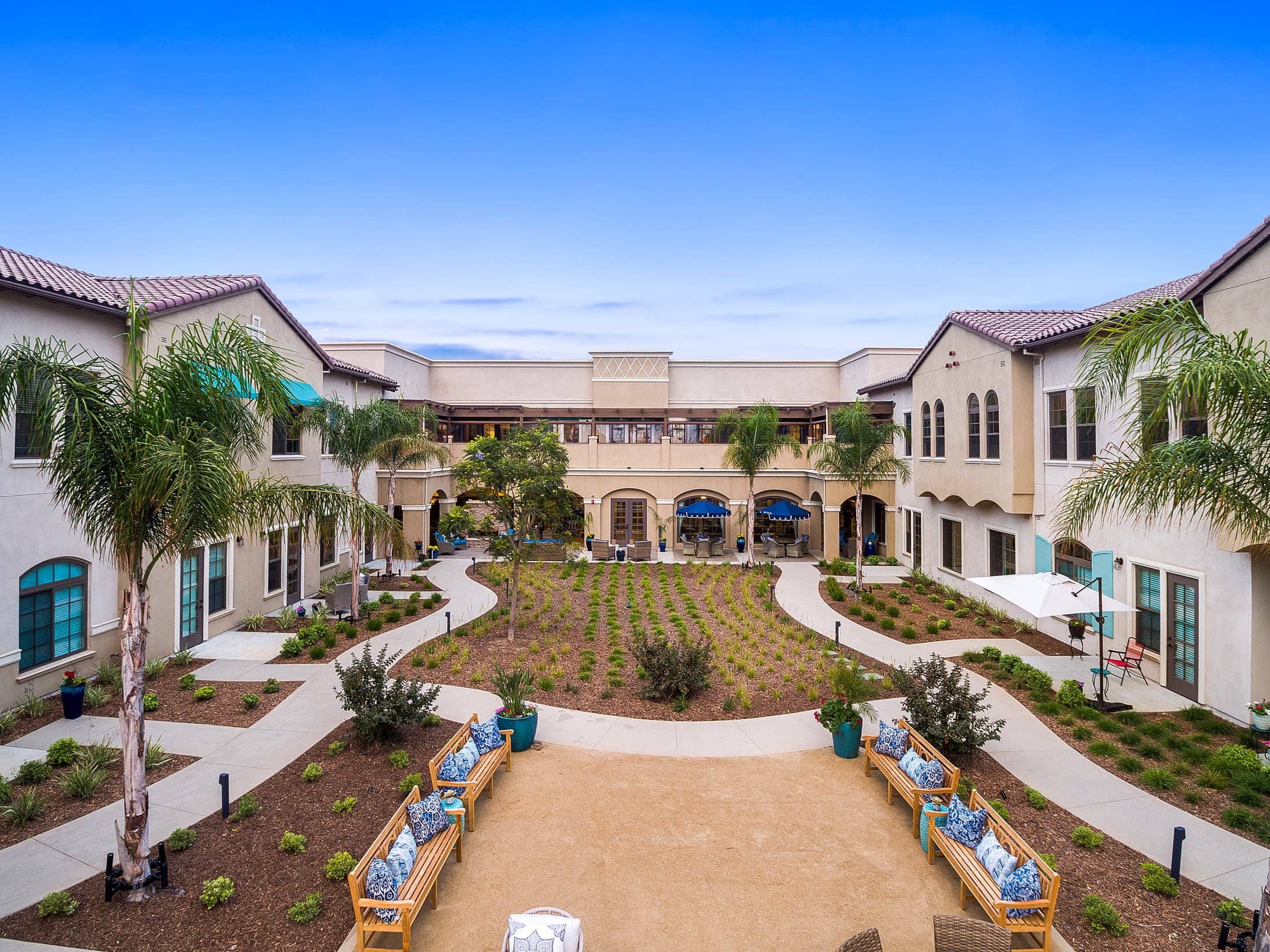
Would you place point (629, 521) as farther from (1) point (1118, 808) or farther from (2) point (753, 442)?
(1) point (1118, 808)

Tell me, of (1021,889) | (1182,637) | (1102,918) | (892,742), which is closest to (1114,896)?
(1102,918)

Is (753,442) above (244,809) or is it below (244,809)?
above

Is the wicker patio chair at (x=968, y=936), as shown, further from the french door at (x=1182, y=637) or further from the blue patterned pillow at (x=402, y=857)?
the french door at (x=1182, y=637)

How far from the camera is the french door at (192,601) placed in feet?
51.5

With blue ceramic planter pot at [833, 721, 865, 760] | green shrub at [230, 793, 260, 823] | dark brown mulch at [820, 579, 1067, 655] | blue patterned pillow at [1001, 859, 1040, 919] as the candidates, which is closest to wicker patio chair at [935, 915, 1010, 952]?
blue patterned pillow at [1001, 859, 1040, 919]

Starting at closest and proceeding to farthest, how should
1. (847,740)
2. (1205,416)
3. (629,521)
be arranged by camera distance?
(1205,416) < (847,740) < (629,521)

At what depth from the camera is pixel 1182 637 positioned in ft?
42.6

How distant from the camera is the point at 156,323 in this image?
46.6 feet

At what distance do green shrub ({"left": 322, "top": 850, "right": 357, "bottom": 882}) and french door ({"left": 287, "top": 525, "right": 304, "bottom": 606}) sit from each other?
15416 mm

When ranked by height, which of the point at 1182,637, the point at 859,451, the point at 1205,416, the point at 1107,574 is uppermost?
the point at 859,451

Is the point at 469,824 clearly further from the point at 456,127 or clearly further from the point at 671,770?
the point at 456,127

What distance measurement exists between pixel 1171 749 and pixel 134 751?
14687 millimetres

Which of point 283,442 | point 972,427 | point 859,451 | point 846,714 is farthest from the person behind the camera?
point 859,451

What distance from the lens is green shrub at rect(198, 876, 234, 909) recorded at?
259 inches
